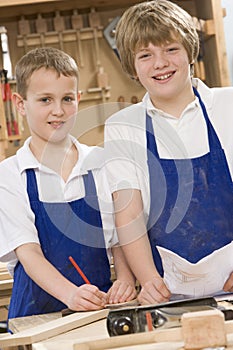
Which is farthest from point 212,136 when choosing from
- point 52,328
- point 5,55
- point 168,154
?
point 5,55

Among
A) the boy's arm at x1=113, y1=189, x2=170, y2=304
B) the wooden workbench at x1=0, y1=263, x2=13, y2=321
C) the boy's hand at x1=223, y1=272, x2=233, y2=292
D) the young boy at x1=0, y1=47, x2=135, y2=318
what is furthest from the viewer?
the wooden workbench at x1=0, y1=263, x2=13, y2=321

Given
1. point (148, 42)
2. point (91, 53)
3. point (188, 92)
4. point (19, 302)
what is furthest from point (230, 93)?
point (91, 53)

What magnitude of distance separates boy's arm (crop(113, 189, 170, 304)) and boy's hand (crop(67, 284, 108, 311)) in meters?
0.12

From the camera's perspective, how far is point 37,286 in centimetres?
→ 209

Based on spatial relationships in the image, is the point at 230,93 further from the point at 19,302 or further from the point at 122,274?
the point at 19,302

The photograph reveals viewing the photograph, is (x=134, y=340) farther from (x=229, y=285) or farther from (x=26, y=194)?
(x=26, y=194)

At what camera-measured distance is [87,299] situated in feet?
6.18

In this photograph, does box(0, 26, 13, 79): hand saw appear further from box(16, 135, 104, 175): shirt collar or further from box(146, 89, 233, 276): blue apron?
box(146, 89, 233, 276): blue apron

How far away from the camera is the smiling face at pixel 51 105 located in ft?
7.07

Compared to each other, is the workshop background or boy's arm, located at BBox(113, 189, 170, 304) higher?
the workshop background

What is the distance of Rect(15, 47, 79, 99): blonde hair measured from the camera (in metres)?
2.18

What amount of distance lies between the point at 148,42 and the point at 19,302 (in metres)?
0.75

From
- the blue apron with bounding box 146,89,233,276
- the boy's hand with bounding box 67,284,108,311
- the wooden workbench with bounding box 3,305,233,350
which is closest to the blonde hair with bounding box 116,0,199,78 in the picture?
the blue apron with bounding box 146,89,233,276

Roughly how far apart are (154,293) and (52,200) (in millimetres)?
417
